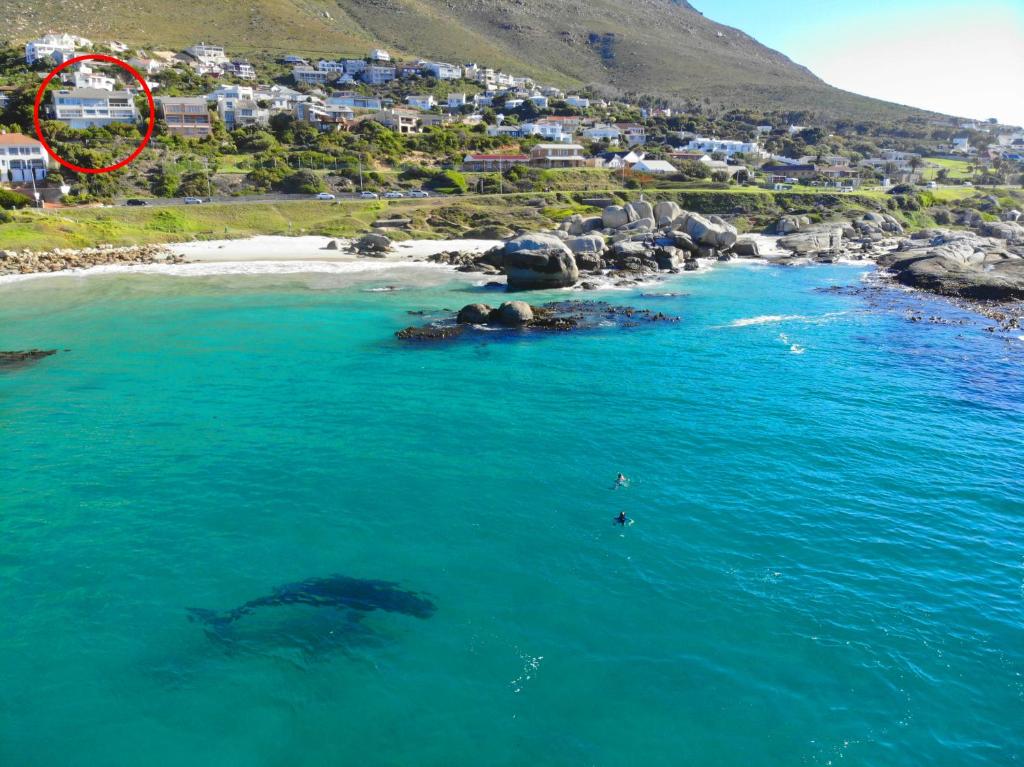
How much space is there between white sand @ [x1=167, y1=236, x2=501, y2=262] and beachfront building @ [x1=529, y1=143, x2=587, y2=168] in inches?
1805

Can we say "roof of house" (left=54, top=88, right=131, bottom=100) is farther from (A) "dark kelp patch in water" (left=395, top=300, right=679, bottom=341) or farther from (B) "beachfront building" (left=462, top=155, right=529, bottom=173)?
(A) "dark kelp patch in water" (left=395, top=300, right=679, bottom=341)

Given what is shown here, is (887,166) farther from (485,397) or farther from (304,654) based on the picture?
(304,654)

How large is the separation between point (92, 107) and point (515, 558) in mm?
125022

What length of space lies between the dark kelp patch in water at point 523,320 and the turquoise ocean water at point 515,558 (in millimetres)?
4818

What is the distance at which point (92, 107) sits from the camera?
11044cm

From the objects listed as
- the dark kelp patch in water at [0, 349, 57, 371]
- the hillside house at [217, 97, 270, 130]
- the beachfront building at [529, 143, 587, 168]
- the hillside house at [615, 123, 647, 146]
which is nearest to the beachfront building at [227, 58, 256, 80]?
the hillside house at [217, 97, 270, 130]

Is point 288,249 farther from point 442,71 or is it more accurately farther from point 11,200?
point 442,71

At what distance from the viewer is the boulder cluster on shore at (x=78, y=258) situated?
5678cm

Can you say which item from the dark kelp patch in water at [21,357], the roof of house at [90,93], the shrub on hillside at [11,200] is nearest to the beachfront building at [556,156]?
the roof of house at [90,93]

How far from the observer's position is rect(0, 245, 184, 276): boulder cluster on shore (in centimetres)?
5678

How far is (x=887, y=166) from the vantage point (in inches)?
5891

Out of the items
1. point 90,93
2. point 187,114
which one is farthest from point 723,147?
point 90,93

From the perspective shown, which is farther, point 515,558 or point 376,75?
point 376,75

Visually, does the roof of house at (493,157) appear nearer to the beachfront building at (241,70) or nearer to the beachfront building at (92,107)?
the beachfront building at (92,107)
